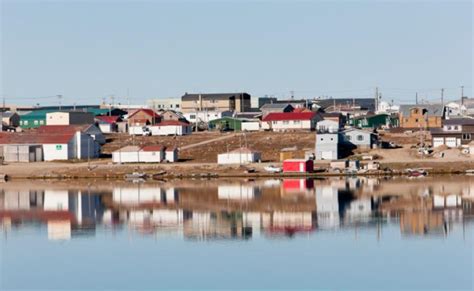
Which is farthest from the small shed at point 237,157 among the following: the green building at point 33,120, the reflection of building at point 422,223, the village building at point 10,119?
the village building at point 10,119

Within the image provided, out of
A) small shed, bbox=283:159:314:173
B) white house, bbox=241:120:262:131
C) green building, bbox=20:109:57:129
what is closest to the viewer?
small shed, bbox=283:159:314:173

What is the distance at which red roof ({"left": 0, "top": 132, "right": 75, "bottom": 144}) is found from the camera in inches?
2063

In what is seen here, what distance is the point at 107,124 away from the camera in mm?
67688

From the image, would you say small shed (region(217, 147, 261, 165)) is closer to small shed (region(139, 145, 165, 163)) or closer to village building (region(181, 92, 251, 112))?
small shed (region(139, 145, 165, 163))

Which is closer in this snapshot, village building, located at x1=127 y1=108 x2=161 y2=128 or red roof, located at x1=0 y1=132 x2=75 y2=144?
red roof, located at x1=0 y1=132 x2=75 y2=144

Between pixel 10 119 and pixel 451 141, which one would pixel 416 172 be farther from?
pixel 10 119

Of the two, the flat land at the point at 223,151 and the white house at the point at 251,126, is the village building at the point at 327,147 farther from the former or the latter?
the white house at the point at 251,126

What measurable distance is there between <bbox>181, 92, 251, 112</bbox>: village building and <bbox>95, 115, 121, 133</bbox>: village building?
15.3 meters

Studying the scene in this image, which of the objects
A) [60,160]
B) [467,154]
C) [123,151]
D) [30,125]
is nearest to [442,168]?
[467,154]

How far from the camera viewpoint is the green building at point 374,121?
67.5 meters

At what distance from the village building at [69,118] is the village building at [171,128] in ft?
18.2

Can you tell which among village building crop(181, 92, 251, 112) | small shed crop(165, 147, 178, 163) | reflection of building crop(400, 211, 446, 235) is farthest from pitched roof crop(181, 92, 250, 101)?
reflection of building crop(400, 211, 446, 235)

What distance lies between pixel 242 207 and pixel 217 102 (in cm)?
5190

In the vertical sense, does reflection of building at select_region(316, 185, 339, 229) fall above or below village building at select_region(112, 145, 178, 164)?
below
